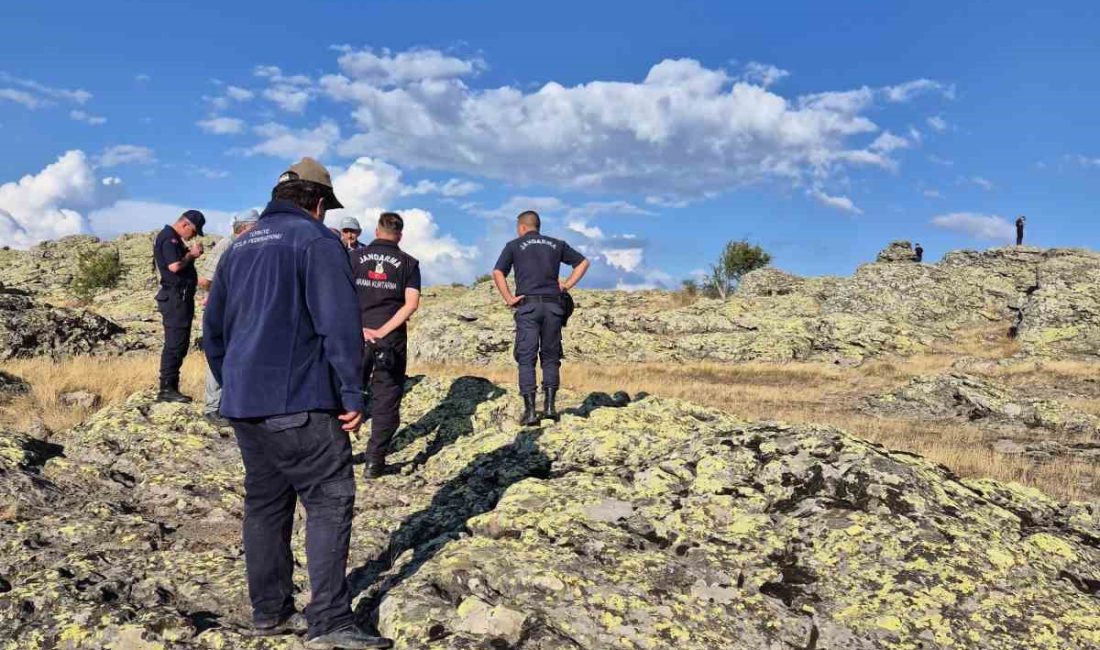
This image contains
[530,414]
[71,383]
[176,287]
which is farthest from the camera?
[71,383]

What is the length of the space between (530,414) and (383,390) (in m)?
2.03

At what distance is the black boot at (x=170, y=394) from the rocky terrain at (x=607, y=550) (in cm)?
183

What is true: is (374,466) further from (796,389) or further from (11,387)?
(796,389)

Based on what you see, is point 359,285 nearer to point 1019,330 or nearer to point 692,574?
point 692,574

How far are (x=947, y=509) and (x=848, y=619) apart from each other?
1.75m

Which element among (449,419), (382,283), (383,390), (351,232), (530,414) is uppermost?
(351,232)

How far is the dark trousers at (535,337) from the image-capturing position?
9.10 meters

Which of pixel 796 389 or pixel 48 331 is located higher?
pixel 48 331

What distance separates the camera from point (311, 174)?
173 inches

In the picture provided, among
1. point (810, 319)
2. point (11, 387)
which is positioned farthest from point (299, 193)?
point (810, 319)

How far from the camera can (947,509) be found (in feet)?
17.8

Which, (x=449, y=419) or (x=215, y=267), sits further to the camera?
(x=449, y=419)

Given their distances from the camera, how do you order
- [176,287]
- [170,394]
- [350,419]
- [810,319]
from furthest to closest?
[810,319] < [170,394] < [176,287] < [350,419]

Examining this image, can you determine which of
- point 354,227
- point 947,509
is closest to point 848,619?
point 947,509
